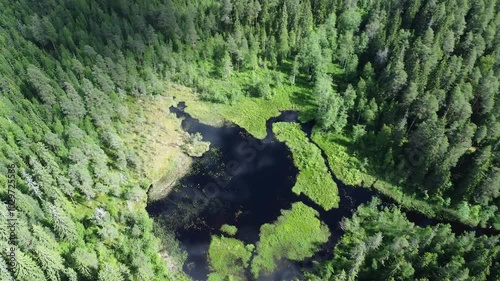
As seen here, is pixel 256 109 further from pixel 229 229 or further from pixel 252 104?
pixel 229 229

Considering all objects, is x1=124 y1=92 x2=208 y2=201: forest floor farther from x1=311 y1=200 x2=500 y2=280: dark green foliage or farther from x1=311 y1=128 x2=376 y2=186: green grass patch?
x1=311 y1=200 x2=500 y2=280: dark green foliage

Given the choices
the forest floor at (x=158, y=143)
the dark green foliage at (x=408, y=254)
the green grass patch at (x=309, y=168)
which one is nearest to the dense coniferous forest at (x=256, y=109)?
the dark green foliage at (x=408, y=254)

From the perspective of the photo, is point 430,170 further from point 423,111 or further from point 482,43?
point 482,43

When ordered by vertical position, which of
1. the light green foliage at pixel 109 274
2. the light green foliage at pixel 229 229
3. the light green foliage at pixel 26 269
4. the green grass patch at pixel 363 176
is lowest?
the light green foliage at pixel 229 229

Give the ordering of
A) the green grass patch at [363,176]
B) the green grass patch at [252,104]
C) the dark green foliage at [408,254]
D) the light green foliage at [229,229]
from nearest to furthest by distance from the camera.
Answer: the dark green foliage at [408,254] < the light green foliage at [229,229] < the green grass patch at [363,176] < the green grass patch at [252,104]

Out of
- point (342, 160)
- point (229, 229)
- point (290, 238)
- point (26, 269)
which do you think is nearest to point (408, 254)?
point (290, 238)

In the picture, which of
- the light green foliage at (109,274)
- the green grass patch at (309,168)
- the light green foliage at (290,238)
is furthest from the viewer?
the green grass patch at (309,168)

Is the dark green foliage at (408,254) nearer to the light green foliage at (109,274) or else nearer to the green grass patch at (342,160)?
the green grass patch at (342,160)

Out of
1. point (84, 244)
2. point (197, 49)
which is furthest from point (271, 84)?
point (84, 244)
